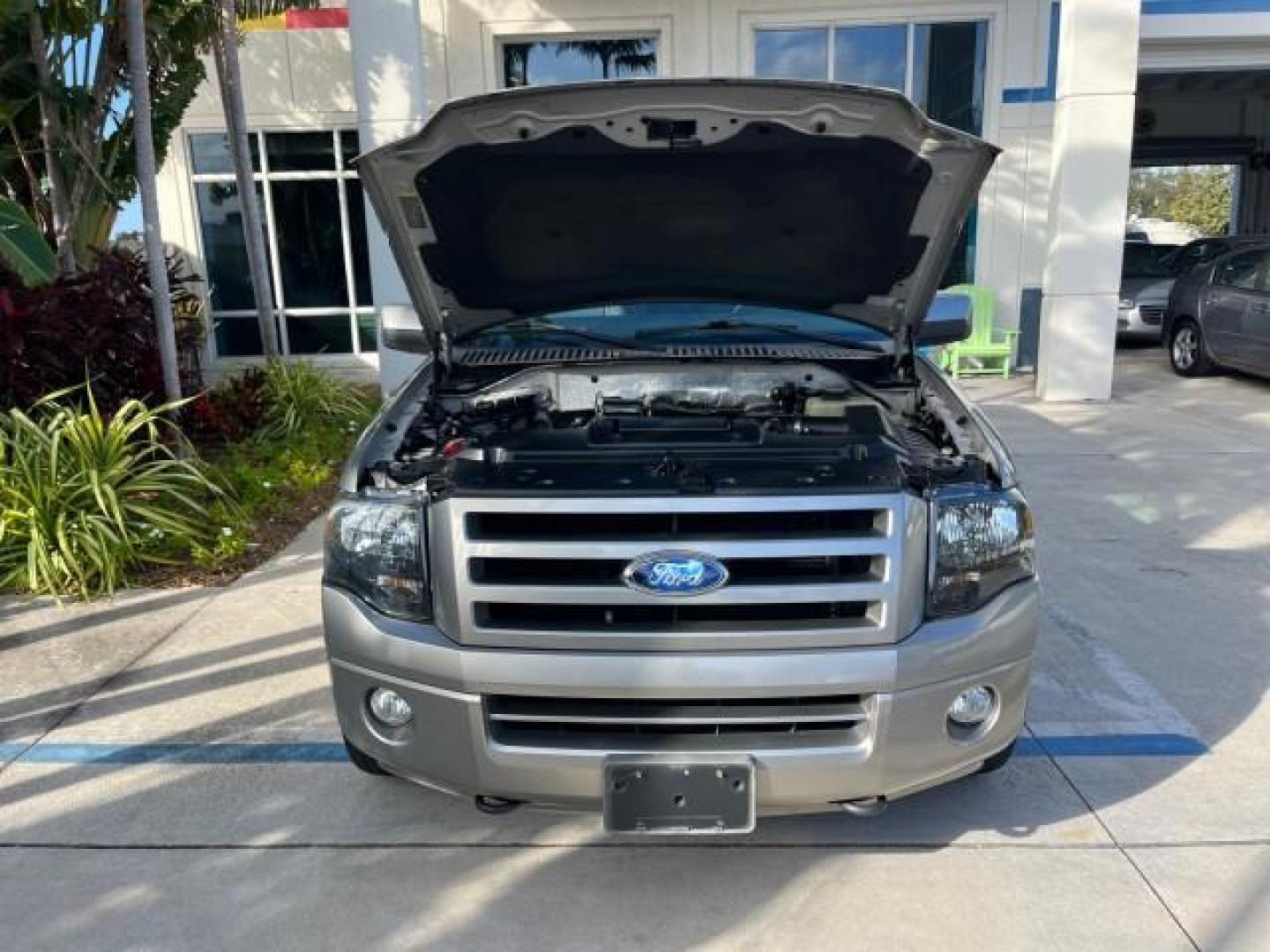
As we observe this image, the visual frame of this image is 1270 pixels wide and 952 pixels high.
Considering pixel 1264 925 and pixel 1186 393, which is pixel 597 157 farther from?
pixel 1186 393

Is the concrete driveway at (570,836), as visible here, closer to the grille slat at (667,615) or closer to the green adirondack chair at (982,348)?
the grille slat at (667,615)

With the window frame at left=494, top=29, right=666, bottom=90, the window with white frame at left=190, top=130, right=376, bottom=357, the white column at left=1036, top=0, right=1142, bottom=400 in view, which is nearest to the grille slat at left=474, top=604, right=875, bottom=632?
the white column at left=1036, top=0, right=1142, bottom=400

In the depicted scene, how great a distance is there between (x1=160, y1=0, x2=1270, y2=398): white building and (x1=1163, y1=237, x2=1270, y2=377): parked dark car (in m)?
1.64

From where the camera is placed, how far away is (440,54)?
473 inches

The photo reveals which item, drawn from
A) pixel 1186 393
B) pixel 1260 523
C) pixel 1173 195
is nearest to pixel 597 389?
pixel 1260 523

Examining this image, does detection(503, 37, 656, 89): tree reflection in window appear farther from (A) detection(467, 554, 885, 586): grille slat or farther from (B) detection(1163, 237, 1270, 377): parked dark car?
(A) detection(467, 554, 885, 586): grille slat

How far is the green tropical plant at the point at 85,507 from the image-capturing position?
17.4ft

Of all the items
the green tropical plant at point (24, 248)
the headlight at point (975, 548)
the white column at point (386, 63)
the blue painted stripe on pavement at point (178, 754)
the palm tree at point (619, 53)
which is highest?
the palm tree at point (619, 53)

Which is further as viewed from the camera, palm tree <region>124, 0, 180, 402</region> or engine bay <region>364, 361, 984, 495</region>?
palm tree <region>124, 0, 180, 402</region>

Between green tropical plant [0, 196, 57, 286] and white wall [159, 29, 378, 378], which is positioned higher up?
white wall [159, 29, 378, 378]

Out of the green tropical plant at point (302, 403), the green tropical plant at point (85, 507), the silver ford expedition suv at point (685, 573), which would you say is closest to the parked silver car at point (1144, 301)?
the green tropical plant at point (302, 403)

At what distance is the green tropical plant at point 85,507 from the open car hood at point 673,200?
260cm

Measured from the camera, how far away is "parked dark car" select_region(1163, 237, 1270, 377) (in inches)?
421

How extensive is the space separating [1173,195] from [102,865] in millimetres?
76749
